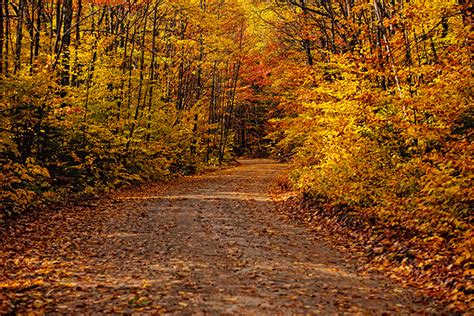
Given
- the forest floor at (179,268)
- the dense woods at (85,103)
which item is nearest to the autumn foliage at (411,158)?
the forest floor at (179,268)

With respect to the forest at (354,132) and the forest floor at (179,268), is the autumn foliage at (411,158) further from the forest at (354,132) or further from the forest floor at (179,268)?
the forest floor at (179,268)

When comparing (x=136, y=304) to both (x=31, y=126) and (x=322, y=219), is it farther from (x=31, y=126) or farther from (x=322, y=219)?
(x=31, y=126)

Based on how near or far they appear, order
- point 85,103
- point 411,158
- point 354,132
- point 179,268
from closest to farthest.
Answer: point 179,268, point 411,158, point 354,132, point 85,103

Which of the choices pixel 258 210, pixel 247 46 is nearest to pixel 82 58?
pixel 258 210

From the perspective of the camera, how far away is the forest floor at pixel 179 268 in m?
5.70

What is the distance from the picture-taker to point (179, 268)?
24.2 feet

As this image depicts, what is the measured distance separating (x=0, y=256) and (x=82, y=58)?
10163mm

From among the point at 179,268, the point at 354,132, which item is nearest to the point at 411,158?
the point at 354,132

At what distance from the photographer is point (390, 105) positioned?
11938 millimetres

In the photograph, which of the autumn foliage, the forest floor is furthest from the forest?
the forest floor

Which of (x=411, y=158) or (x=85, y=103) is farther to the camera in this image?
(x=85, y=103)

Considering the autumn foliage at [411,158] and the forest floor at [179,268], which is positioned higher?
the autumn foliage at [411,158]

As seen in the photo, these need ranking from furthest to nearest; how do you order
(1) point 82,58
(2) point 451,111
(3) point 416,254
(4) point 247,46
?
(4) point 247,46, (1) point 82,58, (2) point 451,111, (3) point 416,254

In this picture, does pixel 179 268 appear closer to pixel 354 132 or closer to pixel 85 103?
pixel 354 132
